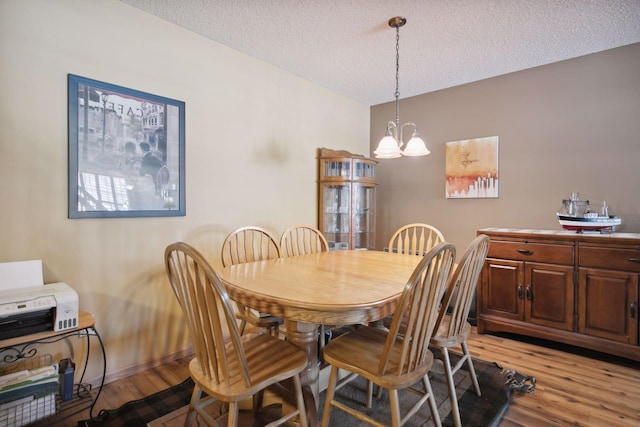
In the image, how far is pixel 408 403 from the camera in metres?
1.85

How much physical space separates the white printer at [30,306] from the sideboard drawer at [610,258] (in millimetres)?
3302

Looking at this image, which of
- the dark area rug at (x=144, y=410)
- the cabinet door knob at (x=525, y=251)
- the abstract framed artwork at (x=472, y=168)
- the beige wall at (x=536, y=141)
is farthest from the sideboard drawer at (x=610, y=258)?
the dark area rug at (x=144, y=410)

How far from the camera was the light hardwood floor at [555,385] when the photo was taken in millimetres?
1747

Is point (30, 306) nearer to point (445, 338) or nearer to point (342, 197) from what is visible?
point (445, 338)

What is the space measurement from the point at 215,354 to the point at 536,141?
3.26 m

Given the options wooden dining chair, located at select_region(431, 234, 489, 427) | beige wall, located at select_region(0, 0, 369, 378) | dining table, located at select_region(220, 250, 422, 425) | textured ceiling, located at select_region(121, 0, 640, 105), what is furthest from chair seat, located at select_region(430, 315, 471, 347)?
textured ceiling, located at select_region(121, 0, 640, 105)

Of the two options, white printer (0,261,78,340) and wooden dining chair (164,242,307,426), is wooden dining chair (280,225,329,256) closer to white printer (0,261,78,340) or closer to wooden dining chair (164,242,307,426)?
wooden dining chair (164,242,307,426)

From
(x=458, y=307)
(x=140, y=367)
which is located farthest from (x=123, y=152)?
(x=458, y=307)

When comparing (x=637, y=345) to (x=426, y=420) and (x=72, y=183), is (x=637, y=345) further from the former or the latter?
(x=72, y=183)

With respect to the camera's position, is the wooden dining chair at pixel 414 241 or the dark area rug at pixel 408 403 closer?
the dark area rug at pixel 408 403

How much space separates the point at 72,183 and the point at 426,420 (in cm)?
241

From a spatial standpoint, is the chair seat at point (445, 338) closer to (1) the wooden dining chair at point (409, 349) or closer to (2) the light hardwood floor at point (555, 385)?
(1) the wooden dining chair at point (409, 349)

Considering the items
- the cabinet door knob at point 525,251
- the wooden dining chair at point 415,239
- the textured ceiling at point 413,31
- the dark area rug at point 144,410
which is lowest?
the dark area rug at point 144,410

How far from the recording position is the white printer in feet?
4.77
